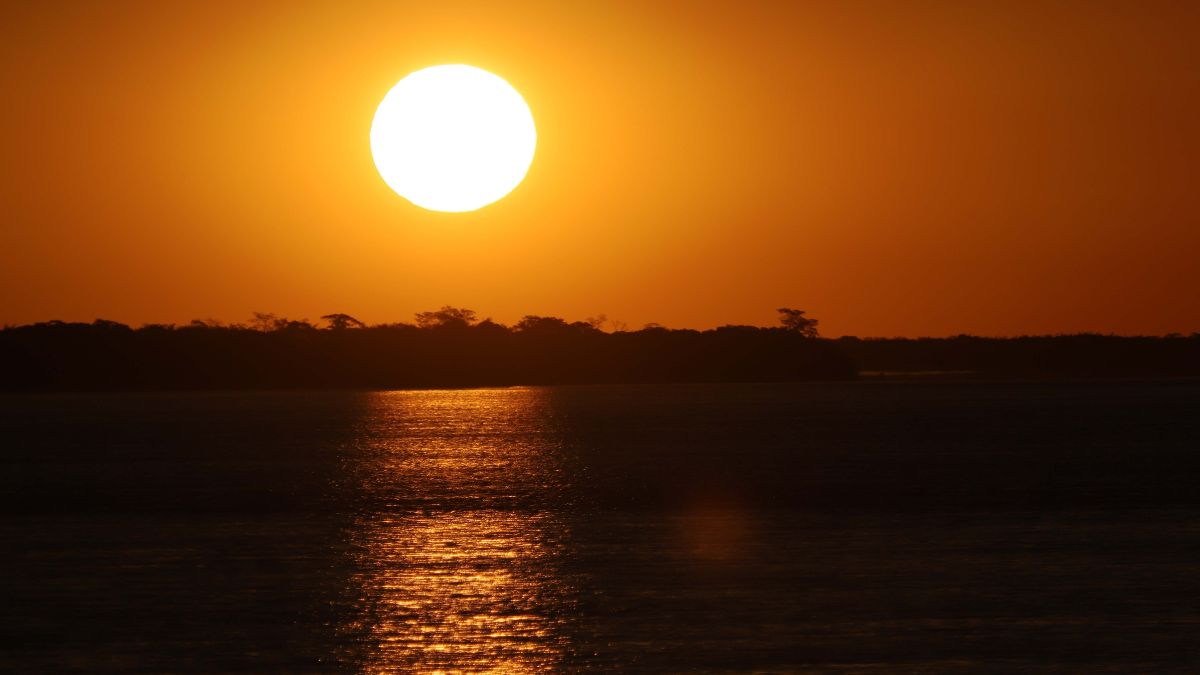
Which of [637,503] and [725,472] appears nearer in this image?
[637,503]

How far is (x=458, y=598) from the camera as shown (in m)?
21.2

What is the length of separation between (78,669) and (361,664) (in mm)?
3221

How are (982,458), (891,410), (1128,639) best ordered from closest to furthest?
1. (1128,639)
2. (982,458)
3. (891,410)

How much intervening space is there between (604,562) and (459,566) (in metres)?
2.56

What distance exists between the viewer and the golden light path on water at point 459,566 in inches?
696

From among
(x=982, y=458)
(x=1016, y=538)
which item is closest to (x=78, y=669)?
(x=1016, y=538)

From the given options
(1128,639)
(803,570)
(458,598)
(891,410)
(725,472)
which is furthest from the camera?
(891,410)

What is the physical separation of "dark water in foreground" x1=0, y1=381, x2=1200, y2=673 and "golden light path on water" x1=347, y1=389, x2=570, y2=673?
9 centimetres

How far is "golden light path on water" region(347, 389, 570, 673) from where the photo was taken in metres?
17.7

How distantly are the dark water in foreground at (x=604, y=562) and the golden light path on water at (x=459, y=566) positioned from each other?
9cm

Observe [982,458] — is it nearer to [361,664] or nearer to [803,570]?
[803,570]

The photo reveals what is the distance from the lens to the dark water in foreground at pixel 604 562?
17.7 m

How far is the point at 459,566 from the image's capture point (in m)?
24.9

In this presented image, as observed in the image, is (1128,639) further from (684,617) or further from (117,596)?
(117,596)
